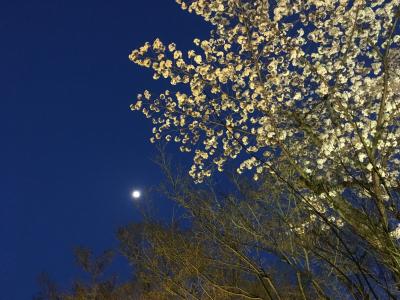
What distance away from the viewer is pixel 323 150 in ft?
25.4

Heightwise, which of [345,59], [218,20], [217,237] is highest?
[218,20]

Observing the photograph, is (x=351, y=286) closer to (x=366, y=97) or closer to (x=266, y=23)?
(x=366, y=97)

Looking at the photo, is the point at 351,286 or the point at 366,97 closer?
the point at 351,286

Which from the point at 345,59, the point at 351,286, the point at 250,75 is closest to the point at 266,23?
the point at 250,75

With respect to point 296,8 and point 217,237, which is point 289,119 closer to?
point 296,8

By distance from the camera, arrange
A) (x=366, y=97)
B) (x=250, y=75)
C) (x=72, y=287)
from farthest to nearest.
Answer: (x=72, y=287) < (x=366, y=97) < (x=250, y=75)

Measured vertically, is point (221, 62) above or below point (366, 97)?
above

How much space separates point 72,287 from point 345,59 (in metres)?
20.0

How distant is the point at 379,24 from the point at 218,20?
2696 mm

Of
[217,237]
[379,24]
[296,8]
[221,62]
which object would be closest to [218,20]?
[221,62]

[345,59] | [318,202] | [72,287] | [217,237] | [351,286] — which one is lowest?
[351,286]

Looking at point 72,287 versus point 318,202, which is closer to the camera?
point 318,202

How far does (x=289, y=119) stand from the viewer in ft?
27.0

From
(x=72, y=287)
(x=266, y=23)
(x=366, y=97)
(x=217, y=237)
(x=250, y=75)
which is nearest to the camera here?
(x=266, y=23)
